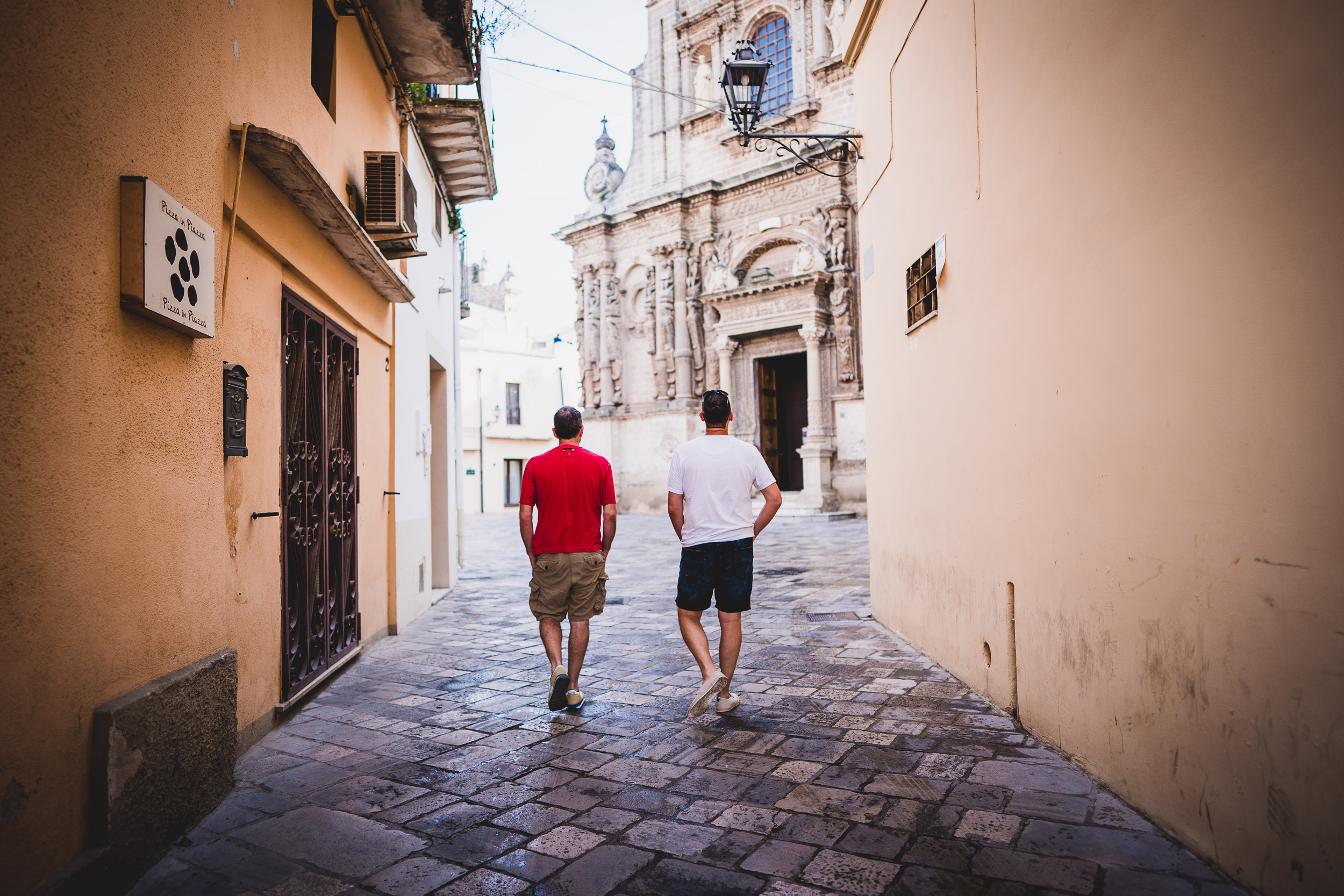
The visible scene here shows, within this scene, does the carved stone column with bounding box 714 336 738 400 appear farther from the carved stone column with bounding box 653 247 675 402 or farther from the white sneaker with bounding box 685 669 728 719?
the white sneaker with bounding box 685 669 728 719

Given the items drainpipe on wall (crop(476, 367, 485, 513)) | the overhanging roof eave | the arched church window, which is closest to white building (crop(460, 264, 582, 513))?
drainpipe on wall (crop(476, 367, 485, 513))

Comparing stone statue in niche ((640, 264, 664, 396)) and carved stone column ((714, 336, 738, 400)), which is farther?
stone statue in niche ((640, 264, 664, 396))

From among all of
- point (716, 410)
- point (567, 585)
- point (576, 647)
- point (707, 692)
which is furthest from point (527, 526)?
point (707, 692)

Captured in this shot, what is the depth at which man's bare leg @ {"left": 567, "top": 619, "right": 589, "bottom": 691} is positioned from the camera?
474 centimetres

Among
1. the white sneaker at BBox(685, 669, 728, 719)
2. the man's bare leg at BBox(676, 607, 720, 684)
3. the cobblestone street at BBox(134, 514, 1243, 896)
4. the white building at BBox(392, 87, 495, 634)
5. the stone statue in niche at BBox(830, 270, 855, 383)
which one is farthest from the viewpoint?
the stone statue in niche at BBox(830, 270, 855, 383)

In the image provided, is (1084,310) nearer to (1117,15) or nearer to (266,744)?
(1117,15)

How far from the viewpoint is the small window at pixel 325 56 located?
5.66m

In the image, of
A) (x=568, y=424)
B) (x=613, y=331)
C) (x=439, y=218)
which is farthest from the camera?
(x=613, y=331)

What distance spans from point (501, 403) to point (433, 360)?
26.9 meters

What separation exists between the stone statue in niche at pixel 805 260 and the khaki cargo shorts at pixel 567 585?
600 inches

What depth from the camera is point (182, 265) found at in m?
3.13

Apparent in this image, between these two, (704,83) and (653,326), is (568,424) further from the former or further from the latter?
(704,83)

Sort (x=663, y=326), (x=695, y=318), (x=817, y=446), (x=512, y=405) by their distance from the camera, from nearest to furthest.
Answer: (x=817, y=446) < (x=695, y=318) < (x=663, y=326) < (x=512, y=405)

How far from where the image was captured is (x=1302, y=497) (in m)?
2.22
